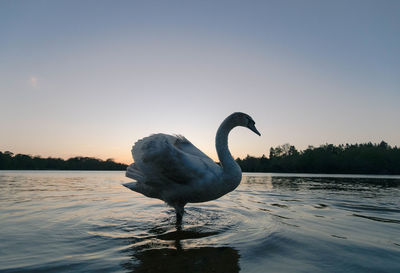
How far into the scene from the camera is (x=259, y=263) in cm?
349

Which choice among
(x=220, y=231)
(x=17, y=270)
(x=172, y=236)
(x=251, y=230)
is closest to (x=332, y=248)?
(x=251, y=230)

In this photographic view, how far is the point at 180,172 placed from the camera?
4.89 metres

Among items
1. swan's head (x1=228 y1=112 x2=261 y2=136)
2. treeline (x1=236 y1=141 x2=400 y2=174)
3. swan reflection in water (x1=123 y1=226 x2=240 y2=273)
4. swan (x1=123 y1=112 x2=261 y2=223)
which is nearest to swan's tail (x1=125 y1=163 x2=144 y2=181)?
swan (x1=123 y1=112 x2=261 y2=223)

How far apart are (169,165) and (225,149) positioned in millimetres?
1360

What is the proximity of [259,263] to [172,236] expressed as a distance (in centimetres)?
171

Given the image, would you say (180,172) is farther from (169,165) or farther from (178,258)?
(178,258)

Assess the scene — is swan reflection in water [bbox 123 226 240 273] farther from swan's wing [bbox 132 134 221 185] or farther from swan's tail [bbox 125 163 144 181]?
swan's tail [bbox 125 163 144 181]

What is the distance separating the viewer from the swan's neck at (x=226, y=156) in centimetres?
515

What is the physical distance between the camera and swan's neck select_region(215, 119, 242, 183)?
5.15 meters

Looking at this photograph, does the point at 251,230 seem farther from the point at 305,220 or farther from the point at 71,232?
the point at 71,232

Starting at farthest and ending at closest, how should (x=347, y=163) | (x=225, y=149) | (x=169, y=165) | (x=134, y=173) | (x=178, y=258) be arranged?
(x=347, y=163), (x=134, y=173), (x=225, y=149), (x=169, y=165), (x=178, y=258)

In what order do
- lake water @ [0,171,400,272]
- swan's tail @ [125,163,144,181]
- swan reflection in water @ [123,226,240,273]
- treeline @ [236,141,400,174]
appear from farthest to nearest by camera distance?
treeline @ [236,141,400,174] < swan's tail @ [125,163,144,181] < lake water @ [0,171,400,272] < swan reflection in water @ [123,226,240,273]

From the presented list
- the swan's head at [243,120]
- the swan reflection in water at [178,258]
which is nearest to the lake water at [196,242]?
the swan reflection in water at [178,258]

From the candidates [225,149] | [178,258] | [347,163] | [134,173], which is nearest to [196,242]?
[178,258]
